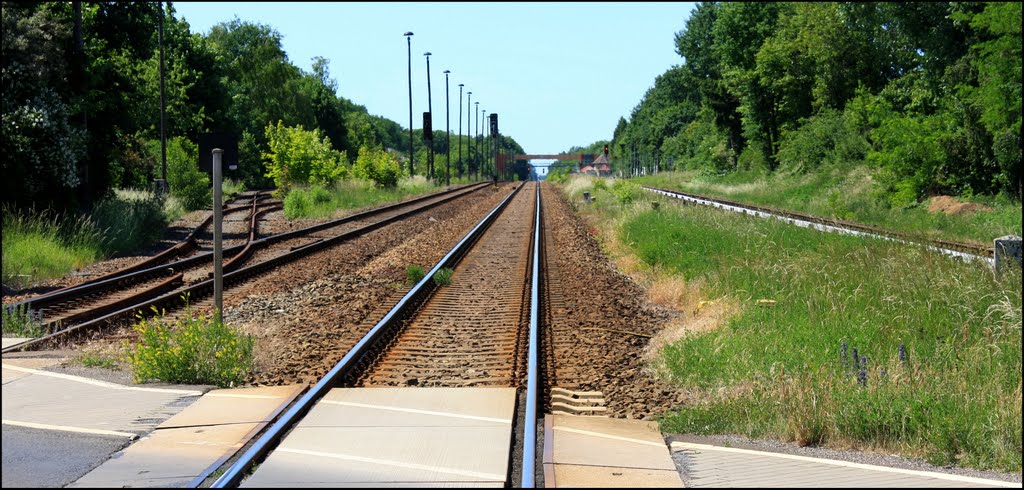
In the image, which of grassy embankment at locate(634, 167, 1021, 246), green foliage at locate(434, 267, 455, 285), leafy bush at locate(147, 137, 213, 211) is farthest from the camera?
leafy bush at locate(147, 137, 213, 211)

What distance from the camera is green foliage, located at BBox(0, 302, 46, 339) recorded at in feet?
39.6

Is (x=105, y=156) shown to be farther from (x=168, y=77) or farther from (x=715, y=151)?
(x=715, y=151)

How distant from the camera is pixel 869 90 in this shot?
52312mm

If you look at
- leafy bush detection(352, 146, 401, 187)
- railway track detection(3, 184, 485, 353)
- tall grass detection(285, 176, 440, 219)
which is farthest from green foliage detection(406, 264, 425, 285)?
leafy bush detection(352, 146, 401, 187)

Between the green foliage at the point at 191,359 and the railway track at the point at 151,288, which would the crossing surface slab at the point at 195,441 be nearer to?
the green foliage at the point at 191,359

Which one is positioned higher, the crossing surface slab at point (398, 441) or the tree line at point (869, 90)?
the tree line at point (869, 90)

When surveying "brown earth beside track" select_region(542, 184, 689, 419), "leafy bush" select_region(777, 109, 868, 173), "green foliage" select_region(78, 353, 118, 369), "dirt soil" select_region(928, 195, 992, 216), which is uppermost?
"leafy bush" select_region(777, 109, 868, 173)

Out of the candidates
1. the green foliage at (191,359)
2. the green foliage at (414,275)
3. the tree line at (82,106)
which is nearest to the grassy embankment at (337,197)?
the tree line at (82,106)

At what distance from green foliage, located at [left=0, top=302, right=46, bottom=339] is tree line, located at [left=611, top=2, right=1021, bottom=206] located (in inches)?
967

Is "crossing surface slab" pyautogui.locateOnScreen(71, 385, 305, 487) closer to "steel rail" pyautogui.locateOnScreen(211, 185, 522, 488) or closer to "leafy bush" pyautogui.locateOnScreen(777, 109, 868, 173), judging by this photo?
"steel rail" pyautogui.locateOnScreen(211, 185, 522, 488)

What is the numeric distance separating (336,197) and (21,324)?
104 feet

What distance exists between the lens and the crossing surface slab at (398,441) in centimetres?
596

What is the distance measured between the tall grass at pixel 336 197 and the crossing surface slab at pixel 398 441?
2891 centimetres

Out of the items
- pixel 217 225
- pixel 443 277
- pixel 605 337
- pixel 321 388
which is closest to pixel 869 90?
pixel 443 277
